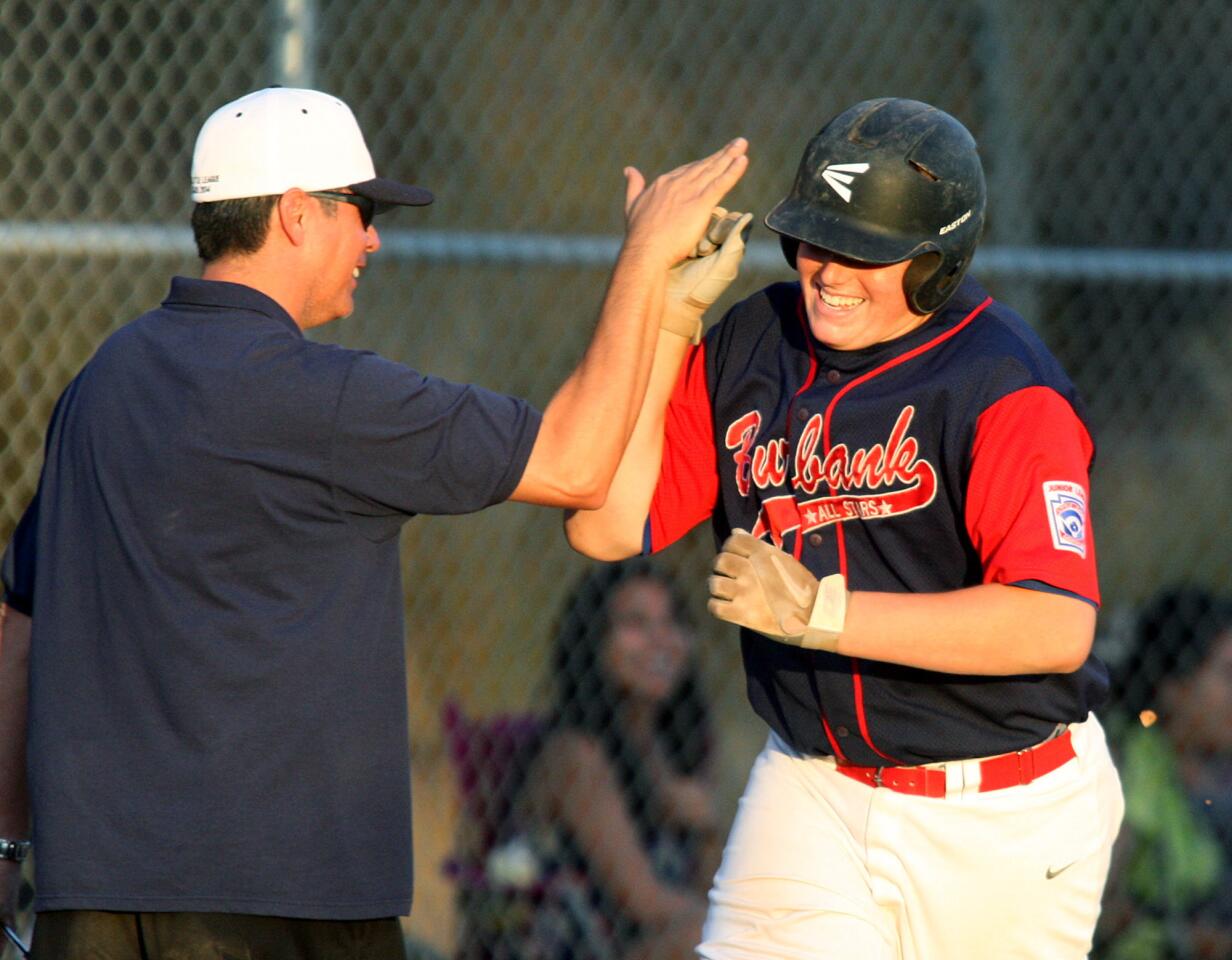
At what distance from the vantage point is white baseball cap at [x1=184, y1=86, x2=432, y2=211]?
2705 mm

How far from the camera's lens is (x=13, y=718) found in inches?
111

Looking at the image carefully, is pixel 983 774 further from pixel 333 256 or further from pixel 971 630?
pixel 333 256

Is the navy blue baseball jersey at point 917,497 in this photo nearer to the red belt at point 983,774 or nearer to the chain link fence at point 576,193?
the red belt at point 983,774

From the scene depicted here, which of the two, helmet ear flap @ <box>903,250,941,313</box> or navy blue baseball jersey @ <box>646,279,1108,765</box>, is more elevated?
helmet ear flap @ <box>903,250,941,313</box>

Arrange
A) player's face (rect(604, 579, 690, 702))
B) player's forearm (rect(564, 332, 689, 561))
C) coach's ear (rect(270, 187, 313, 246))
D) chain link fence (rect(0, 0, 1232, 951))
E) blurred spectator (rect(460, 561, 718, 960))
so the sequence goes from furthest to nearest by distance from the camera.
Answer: player's face (rect(604, 579, 690, 702)), chain link fence (rect(0, 0, 1232, 951)), blurred spectator (rect(460, 561, 718, 960)), player's forearm (rect(564, 332, 689, 561)), coach's ear (rect(270, 187, 313, 246))

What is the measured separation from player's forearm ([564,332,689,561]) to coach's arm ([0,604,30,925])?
99 centimetres

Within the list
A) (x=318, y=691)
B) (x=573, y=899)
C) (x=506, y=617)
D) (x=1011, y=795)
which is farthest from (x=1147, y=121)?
(x=318, y=691)

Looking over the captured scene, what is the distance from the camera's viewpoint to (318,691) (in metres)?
2.56

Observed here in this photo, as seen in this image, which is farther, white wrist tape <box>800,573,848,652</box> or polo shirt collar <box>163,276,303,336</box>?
polo shirt collar <box>163,276,303,336</box>

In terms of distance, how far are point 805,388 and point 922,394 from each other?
0.80 feet

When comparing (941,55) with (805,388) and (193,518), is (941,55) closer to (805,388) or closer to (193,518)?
(805,388)

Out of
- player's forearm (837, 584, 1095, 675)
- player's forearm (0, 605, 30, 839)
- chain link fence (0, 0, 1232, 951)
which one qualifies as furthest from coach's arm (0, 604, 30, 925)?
chain link fence (0, 0, 1232, 951)

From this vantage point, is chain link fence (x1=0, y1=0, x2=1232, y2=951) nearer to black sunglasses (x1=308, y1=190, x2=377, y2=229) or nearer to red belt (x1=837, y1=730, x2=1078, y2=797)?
black sunglasses (x1=308, y1=190, x2=377, y2=229)

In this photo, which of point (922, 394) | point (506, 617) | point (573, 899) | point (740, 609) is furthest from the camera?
point (506, 617)
